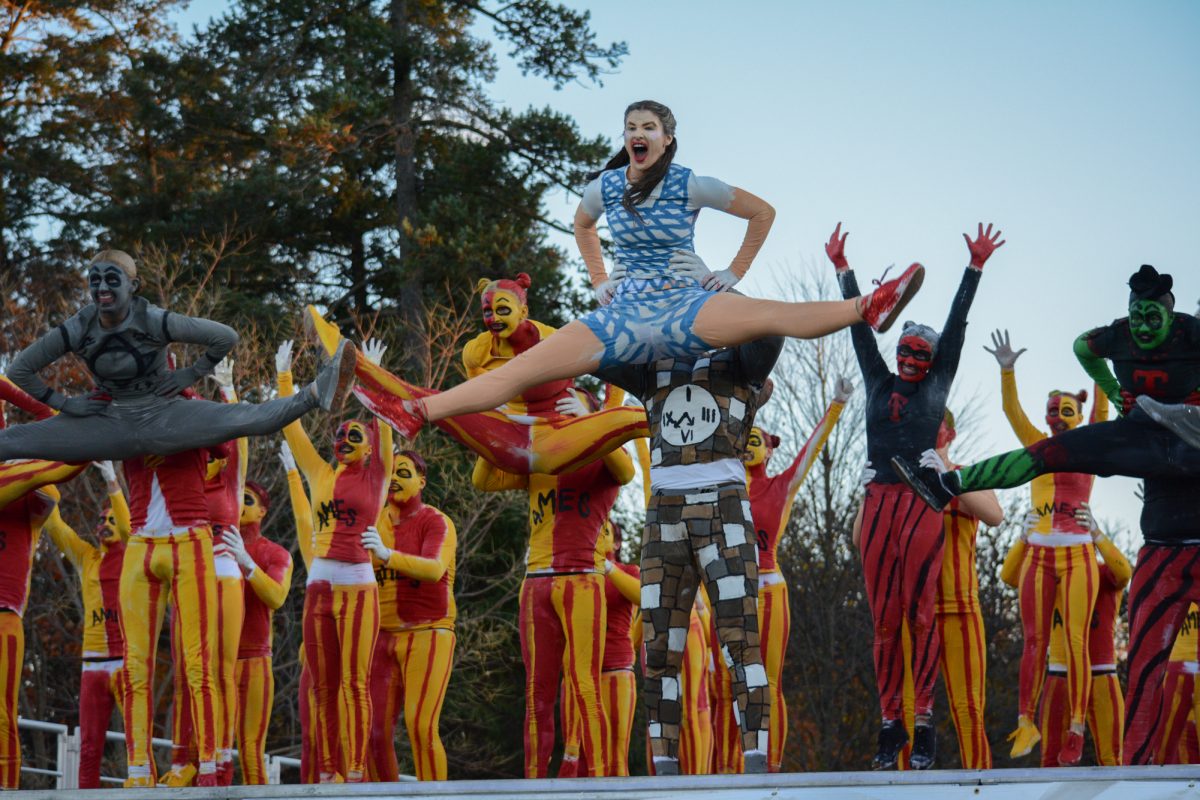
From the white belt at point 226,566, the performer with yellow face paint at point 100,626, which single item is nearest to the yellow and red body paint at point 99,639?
the performer with yellow face paint at point 100,626

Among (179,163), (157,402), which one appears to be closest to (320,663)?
(157,402)

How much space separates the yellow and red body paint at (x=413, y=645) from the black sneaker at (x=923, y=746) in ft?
8.96

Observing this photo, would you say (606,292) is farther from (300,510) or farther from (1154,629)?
(300,510)

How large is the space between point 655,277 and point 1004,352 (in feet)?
9.98

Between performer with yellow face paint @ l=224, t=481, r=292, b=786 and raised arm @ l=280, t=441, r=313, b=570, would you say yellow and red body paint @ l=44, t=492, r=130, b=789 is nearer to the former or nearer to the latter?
performer with yellow face paint @ l=224, t=481, r=292, b=786

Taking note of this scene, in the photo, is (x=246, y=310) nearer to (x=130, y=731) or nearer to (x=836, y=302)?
(x=130, y=731)

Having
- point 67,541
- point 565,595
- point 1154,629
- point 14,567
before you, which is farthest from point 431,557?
point 1154,629

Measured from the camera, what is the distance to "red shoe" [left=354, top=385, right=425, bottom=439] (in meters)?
6.64

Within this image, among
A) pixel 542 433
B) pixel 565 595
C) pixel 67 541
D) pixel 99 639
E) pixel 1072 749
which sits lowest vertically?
pixel 1072 749

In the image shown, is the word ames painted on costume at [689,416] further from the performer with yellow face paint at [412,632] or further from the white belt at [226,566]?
the performer with yellow face paint at [412,632]

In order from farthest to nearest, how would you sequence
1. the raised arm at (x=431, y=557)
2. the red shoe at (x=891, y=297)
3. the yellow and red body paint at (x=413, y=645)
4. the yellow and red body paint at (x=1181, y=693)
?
the raised arm at (x=431, y=557) → the yellow and red body paint at (x=413, y=645) → the yellow and red body paint at (x=1181, y=693) → the red shoe at (x=891, y=297)

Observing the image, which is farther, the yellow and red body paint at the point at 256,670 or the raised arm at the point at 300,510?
the yellow and red body paint at the point at 256,670

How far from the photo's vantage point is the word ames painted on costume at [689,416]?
21.3 ft

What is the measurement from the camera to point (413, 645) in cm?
973
